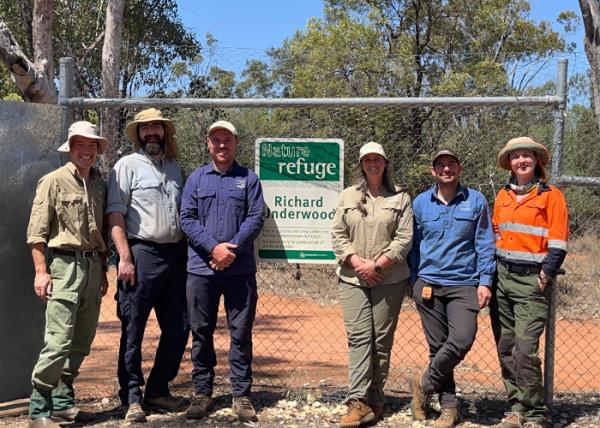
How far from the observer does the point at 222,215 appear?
492 cm

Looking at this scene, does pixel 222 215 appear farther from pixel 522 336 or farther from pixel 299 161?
pixel 522 336

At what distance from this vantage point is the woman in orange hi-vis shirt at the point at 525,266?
460cm

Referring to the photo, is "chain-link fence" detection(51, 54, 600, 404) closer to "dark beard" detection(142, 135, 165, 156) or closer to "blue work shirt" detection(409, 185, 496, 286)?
"dark beard" detection(142, 135, 165, 156)

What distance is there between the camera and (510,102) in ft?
16.3

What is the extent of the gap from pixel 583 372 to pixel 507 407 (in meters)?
2.45

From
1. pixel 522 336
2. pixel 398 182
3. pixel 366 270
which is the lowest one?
pixel 522 336

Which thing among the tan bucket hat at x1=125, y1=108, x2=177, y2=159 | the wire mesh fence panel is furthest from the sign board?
the tan bucket hat at x1=125, y1=108, x2=177, y2=159

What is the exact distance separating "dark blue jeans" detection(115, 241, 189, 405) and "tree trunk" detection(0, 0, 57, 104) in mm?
5492

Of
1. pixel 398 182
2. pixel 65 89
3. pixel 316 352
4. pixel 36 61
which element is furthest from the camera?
pixel 36 61

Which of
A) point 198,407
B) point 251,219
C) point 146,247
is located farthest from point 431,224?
point 198,407

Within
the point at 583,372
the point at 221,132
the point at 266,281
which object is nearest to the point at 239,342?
the point at 221,132

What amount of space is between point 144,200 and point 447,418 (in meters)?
2.69

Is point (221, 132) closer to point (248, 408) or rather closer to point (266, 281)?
point (248, 408)

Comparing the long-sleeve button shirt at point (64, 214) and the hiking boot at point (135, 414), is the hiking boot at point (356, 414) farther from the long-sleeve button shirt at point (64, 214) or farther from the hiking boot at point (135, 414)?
the long-sleeve button shirt at point (64, 214)
